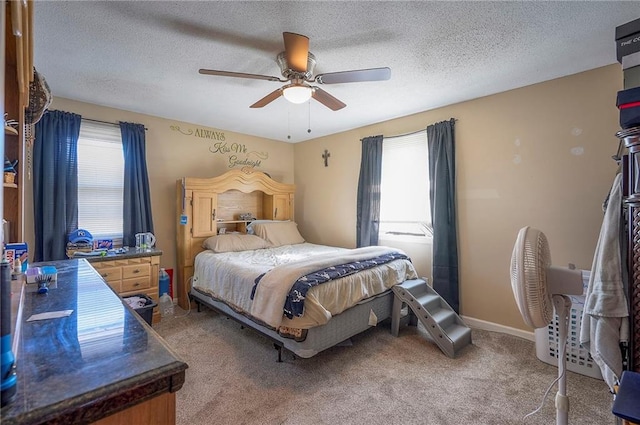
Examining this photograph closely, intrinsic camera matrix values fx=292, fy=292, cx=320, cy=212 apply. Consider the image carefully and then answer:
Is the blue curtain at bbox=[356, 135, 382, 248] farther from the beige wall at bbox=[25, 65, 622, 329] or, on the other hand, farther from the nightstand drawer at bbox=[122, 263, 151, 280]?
the nightstand drawer at bbox=[122, 263, 151, 280]

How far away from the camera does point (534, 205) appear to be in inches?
110

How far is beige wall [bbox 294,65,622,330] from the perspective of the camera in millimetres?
2482

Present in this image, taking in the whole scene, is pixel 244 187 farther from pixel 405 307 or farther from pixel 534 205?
pixel 534 205

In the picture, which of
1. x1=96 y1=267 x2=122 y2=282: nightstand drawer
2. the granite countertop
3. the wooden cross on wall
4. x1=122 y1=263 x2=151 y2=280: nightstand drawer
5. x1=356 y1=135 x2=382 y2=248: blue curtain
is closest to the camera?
the granite countertop

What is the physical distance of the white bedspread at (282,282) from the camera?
222 centimetres

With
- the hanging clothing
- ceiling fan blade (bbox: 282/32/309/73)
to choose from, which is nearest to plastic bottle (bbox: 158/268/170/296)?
ceiling fan blade (bbox: 282/32/309/73)

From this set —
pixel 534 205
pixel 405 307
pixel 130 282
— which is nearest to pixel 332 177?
pixel 405 307

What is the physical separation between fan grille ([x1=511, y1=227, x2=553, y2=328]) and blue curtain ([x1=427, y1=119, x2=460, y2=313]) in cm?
207

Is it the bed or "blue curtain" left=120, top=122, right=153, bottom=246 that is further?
"blue curtain" left=120, top=122, right=153, bottom=246

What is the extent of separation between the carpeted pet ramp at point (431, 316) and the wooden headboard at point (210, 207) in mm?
2461

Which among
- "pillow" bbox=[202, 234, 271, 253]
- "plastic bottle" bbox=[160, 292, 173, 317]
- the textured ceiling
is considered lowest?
"plastic bottle" bbox=[160, 292, 173, 317]

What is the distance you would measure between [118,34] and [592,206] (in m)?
3.89

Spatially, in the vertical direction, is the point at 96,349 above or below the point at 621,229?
below

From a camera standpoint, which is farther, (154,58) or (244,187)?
(244,187)
